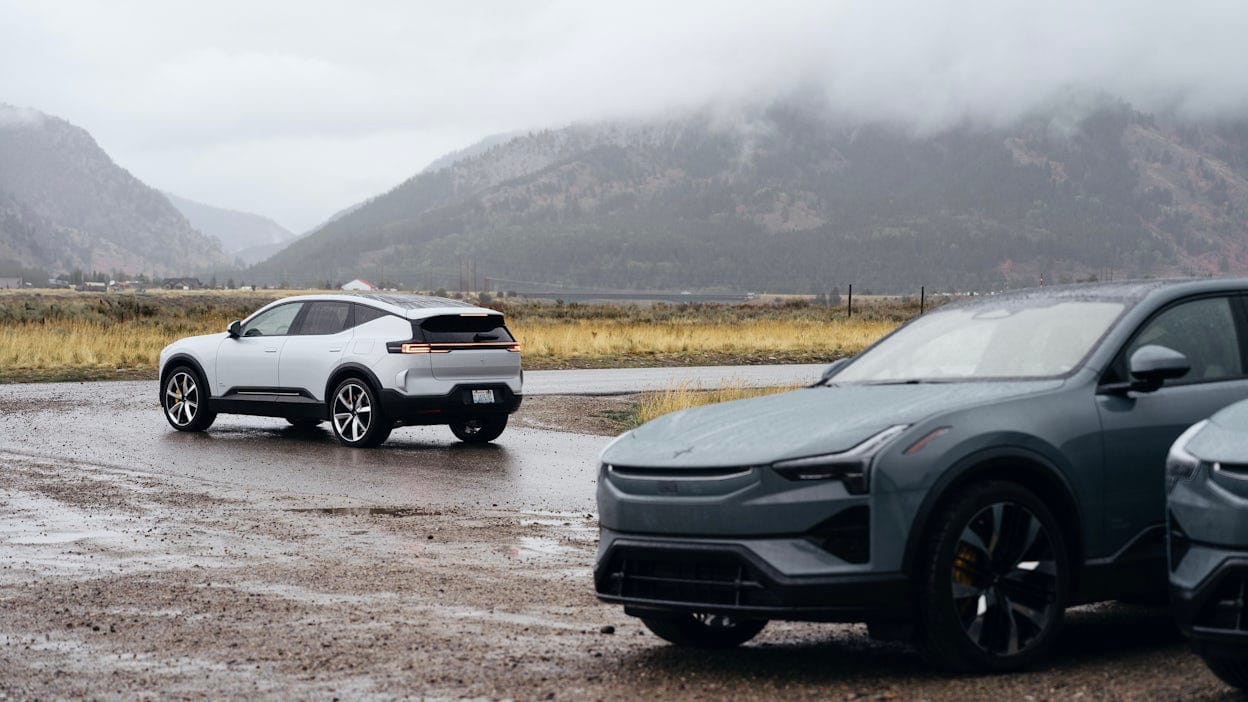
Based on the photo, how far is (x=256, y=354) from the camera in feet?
58.7

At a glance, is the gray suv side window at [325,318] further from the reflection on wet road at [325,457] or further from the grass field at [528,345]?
the grass field at [528,345]

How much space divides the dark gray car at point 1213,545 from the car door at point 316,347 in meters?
12.4

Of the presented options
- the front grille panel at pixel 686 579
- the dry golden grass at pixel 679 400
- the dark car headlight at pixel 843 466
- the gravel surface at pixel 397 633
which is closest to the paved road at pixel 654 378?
the dry golden grass at pixel 679 400

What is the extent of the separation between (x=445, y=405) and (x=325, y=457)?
1473mm

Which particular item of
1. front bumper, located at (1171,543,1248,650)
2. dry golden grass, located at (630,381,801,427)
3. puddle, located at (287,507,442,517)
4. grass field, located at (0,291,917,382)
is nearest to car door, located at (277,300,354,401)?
dry golden grass, located at (630,381,801,427)

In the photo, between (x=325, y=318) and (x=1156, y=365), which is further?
(x=325, y=318)

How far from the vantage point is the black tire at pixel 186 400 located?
1867cm

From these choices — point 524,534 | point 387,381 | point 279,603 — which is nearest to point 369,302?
point 387,381

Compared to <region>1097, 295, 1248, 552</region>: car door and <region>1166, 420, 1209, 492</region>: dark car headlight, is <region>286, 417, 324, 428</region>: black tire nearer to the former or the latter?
<region>1097, 295, 1248, 552</region>: car door

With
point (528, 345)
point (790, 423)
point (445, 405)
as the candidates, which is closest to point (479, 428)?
point (445, 405)

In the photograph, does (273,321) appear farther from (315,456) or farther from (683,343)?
(683,343)

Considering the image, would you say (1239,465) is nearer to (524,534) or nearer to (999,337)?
(999,337)

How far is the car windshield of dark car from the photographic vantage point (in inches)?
276

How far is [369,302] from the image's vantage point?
684 inches
